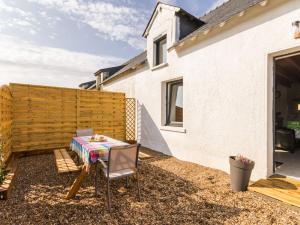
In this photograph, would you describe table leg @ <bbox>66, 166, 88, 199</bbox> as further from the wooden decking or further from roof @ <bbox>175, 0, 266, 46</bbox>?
roof @ <bbox>175, 0, 266, 46</bbox>

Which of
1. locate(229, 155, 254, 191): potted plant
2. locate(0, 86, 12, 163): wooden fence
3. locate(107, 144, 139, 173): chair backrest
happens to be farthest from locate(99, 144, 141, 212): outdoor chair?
locate(0, 86, 12, 163): wooden fence

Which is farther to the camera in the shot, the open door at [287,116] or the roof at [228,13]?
the open door at [287,116]

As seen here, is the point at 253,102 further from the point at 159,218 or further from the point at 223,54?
the point at 159,218

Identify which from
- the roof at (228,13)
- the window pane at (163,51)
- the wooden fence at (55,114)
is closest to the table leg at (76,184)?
the wooden fence at (55,114)

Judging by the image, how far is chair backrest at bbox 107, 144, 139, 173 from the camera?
9.89 feet

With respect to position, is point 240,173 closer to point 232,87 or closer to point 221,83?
point 232,87

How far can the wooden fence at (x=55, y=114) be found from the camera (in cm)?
653

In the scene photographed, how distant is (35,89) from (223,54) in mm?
6851

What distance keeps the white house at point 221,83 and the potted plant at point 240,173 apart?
650 millimetres

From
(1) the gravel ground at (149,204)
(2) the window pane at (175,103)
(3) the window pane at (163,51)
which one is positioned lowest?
(1) the gravel ground at (149,204)

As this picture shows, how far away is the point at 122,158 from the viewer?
10.4 ft

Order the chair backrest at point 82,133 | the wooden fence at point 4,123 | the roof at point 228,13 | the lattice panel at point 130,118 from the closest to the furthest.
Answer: the roof at point 228,13 → the wooden fence at point 4,123 → the chair backrest at point 82,133 → the lattice panel at point 130,118

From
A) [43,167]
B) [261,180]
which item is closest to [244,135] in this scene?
[261,180]

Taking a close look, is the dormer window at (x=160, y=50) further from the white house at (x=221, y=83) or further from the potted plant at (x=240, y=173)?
the potted plant at (x=240, y=173)
